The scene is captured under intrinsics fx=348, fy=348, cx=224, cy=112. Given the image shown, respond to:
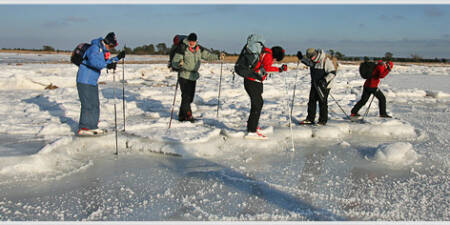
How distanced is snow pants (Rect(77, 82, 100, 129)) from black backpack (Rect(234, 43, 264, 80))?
7.87 ft

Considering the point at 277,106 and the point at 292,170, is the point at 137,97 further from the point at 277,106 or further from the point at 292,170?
the point at 292,170

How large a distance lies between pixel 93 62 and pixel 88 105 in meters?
0.76

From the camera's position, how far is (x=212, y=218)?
10.3ft

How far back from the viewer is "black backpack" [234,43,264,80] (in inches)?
212

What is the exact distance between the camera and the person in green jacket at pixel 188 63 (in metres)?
6.42

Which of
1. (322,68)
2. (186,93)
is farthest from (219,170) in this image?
(322,68)

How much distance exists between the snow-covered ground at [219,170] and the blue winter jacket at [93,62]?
95 cm

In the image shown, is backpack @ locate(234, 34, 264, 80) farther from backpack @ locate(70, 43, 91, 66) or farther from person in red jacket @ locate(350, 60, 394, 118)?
person in red jacket @ locate(350, 60, 394, 118)

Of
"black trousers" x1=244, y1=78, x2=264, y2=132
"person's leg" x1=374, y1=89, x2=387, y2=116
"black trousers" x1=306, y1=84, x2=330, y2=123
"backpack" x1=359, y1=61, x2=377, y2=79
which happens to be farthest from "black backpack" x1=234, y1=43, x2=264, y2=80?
"person's leg" x1=374, y1=89, x2=387, y2=116

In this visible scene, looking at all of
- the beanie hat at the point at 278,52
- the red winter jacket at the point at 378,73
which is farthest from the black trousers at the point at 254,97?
the red winter jacket at the point at 378,73

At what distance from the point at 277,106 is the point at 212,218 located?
643 centimetres

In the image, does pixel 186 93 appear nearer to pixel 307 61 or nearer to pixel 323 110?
pixel 307 61

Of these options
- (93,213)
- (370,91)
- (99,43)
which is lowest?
(93,213)

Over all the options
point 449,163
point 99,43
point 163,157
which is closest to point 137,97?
point 99,43
